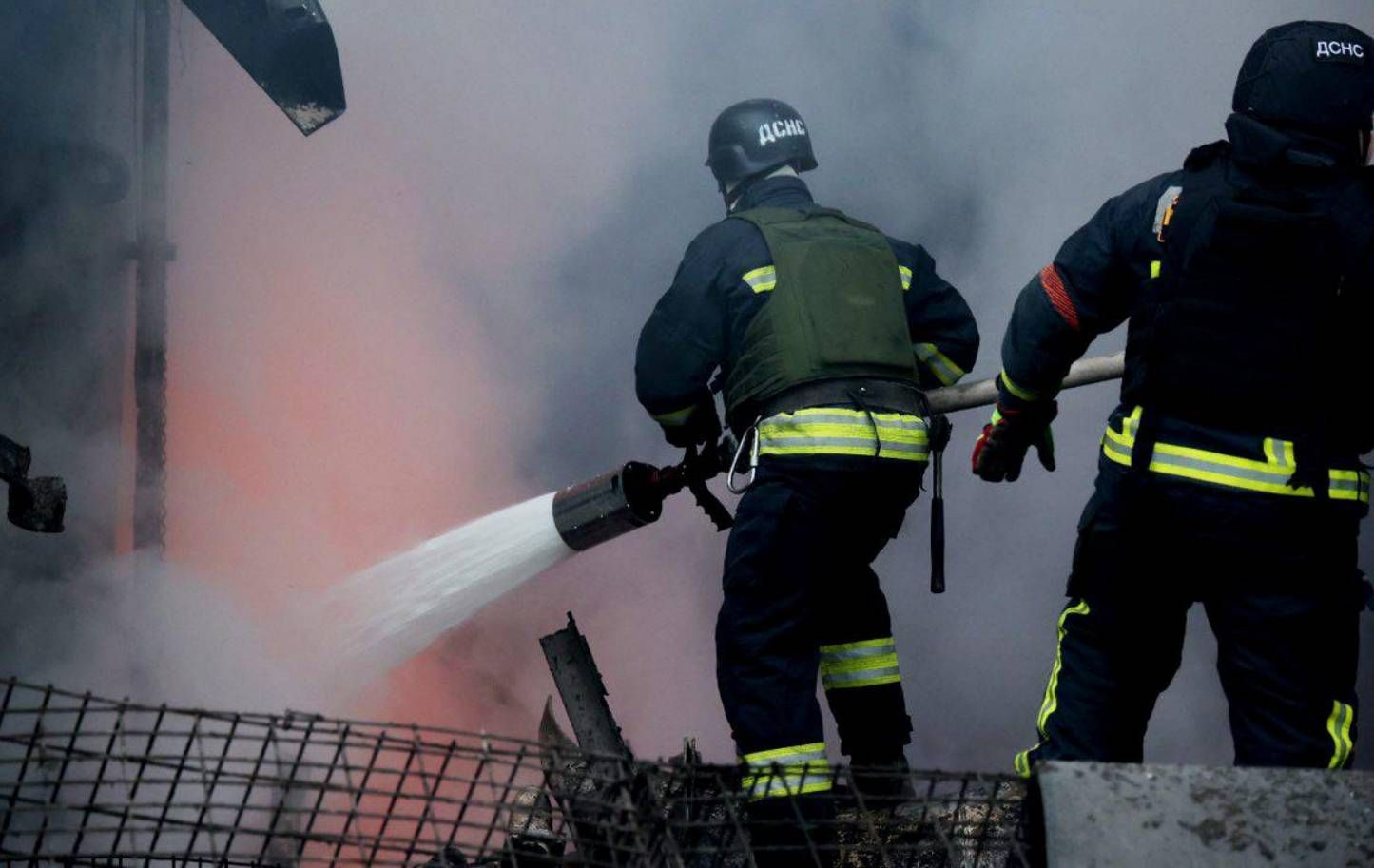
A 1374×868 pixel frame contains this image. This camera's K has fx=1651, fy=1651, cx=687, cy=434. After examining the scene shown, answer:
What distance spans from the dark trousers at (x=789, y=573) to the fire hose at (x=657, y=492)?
243 mm

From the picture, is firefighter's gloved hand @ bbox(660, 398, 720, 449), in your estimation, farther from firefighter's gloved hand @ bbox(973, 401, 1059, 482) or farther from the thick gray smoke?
the thick gray smoke

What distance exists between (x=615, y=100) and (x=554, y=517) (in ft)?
8.23

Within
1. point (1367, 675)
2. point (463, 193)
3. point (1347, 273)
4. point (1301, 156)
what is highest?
point (1301, 156)

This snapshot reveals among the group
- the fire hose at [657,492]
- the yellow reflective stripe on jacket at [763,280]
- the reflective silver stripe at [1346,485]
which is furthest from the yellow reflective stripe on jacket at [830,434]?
the reflective silver stripe at [1346,485]

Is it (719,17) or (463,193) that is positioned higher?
(719,17)

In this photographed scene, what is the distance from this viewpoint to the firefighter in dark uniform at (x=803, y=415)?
4.52m

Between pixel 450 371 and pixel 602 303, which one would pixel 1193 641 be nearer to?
pixel 602 303

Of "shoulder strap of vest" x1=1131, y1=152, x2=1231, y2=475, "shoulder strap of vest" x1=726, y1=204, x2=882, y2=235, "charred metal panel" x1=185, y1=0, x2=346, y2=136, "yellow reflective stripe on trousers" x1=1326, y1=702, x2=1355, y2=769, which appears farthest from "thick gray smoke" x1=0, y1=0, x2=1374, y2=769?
"yellow reflective stripe on trousers" x1=1326, y1=702, x2=1355, y2=769

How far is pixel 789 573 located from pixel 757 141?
143 cm

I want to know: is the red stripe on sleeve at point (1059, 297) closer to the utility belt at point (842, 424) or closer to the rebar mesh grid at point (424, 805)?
the utility belt at point (842, 424)

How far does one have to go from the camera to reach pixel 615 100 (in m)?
7.03

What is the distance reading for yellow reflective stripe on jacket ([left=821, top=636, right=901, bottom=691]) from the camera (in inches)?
→ 192

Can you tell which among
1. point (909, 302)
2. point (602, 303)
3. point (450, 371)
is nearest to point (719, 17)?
point (602, 303)

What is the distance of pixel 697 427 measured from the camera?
4949 mm
